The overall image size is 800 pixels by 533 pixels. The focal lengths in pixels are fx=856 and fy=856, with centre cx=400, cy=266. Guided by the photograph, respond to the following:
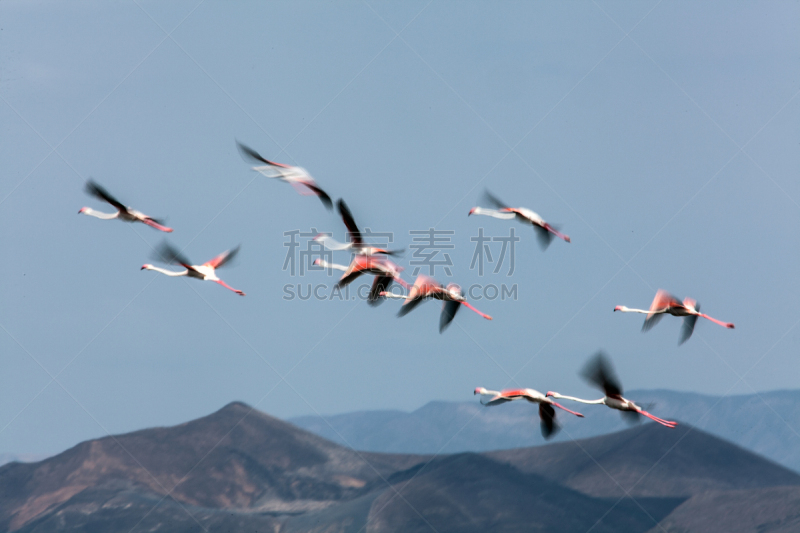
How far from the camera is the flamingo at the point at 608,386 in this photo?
48.6 feet

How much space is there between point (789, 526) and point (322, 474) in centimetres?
3543

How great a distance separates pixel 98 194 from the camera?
16.9 m

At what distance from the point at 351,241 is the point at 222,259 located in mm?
3360

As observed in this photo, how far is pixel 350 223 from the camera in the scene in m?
14.9

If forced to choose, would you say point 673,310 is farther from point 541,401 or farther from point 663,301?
point 541,401

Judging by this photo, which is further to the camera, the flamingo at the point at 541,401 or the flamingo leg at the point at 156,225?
the flamingo leg at the point at 156,225

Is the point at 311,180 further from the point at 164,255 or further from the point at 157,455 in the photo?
the point at 157,455

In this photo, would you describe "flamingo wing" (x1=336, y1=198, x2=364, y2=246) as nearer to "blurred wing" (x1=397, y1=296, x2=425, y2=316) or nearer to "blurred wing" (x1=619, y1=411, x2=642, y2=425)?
"blurred wing" (x1=397, y1=296, x2=425, y2=316)

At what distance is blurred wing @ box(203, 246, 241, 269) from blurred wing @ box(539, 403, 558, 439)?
675 centimetres

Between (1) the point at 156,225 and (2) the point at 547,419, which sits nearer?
(2) the point at 547,419

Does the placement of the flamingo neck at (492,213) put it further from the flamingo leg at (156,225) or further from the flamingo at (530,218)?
the flamingo leg at (156,225)

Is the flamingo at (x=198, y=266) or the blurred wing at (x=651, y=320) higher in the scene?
the blurred wing at (x=651, y=320)

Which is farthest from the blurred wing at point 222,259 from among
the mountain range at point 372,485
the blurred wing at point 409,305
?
the mountain range at point 372,485

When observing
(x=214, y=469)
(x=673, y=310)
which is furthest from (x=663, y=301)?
(x=214, y=469)
